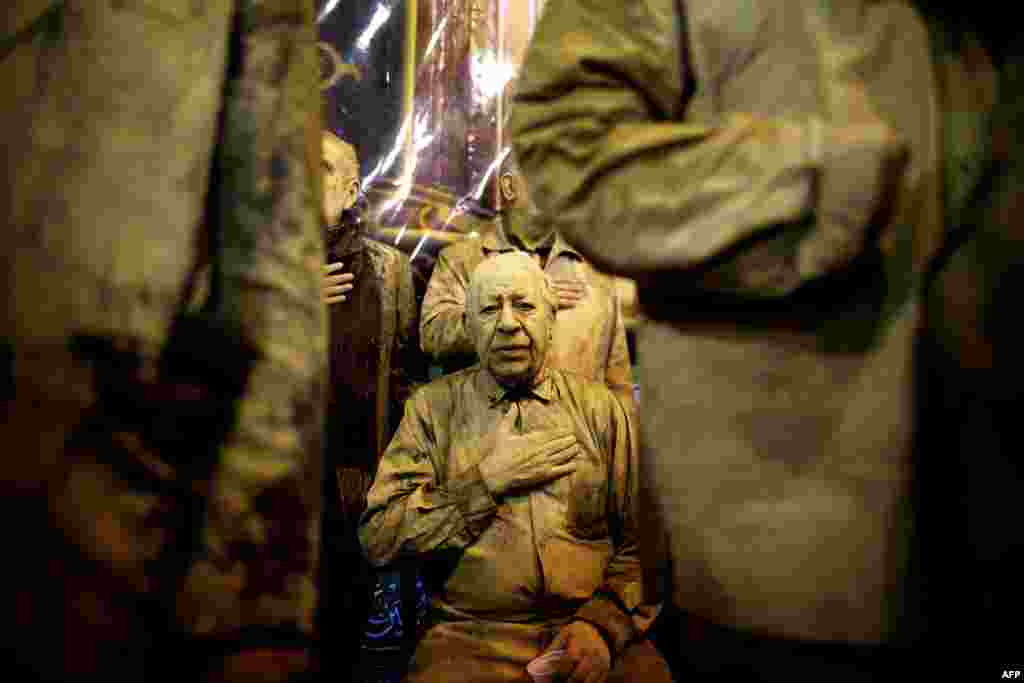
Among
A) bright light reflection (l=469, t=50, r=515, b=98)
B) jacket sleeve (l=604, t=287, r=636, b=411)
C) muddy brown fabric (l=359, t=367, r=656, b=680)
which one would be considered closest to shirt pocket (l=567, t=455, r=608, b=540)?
muddy brown fabric (l=359, t=367, r=656, b=680)

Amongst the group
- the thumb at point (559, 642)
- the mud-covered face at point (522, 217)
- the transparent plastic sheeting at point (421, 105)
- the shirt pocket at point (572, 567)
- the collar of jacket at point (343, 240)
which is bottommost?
the thumb at point (559, 642)

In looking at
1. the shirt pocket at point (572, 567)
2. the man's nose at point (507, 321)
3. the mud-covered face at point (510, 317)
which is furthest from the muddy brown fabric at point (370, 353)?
the shirt pocket at point (572, 567)

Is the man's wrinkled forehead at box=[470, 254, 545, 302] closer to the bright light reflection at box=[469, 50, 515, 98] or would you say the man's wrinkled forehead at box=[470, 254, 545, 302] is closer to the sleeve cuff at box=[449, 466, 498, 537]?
the sleeve cuff at box=[449, 466, 498, 537]

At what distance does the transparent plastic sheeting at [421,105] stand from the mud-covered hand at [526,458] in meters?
2.27

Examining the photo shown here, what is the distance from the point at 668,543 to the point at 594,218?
16.3 inches

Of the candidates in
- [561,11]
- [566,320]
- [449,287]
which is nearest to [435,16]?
[449,287]

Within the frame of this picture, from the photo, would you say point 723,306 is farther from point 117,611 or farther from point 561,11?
point 117,611

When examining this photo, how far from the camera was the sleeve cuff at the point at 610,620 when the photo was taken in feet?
6.66

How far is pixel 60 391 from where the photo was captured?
0.72 metres

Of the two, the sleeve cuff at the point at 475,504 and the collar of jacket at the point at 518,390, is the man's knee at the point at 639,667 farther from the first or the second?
the collar of jacket at the point at 518,390

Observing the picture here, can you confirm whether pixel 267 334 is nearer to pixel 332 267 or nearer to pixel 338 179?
pixel 332 267

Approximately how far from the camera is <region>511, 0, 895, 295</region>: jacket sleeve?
32.1 inches

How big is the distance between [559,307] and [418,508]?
49.2 inches

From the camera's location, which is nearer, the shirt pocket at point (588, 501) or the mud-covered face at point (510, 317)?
the shirt pocket at point (588, 501)
